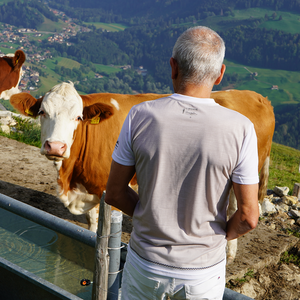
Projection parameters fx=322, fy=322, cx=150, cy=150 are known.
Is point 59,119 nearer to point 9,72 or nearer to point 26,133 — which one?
point 9,72

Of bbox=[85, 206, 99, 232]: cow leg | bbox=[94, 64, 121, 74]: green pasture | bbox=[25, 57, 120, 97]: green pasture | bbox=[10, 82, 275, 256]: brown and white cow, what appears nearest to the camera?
bbox=[10, 82, 275, 256]: brown and white cow

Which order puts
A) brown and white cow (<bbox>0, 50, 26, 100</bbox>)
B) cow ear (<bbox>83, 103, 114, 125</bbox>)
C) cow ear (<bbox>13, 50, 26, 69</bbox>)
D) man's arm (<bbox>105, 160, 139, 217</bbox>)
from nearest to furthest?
1. man's arm (<bbox>105, 160, 139, 217</bbox>)
2. cow ear (<bbox>83, 103, 114, 125</bbox>)
3. cow ear (<bbox>13, 50, 26, 69</bbox>)
4. brown and white cow (<bbox>0, 50, 26, 100</bbox>)

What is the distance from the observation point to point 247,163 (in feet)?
4.83

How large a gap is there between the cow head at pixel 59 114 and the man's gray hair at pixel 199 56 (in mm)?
2144

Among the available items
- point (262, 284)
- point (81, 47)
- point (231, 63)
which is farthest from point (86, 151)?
point (81, 47)

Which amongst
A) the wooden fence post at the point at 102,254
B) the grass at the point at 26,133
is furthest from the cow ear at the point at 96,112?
the grass at the point at 26,133

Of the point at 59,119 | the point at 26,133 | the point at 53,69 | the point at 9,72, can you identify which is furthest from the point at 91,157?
the point at 53,69

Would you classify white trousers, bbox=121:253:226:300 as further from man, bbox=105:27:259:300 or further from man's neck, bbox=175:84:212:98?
man's neck, bbox=175:84:212:98

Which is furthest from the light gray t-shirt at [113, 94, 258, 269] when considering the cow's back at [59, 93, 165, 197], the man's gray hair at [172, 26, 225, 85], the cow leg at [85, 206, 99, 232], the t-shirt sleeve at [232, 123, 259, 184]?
the cow leg at [85, 206, 99, 232]

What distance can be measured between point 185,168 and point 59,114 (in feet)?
8.02

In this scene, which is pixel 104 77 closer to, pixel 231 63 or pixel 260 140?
pixel 231 63

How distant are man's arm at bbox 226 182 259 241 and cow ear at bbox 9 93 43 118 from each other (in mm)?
3074

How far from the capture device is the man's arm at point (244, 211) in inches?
59.9

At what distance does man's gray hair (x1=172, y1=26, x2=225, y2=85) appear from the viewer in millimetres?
1464
